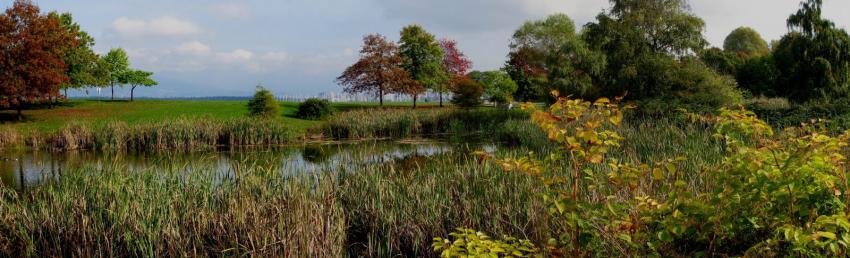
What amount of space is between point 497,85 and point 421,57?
41.9ft

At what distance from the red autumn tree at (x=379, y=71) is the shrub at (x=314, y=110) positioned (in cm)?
683

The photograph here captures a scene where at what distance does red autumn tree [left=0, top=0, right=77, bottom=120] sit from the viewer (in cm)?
2686

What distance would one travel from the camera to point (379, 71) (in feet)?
135

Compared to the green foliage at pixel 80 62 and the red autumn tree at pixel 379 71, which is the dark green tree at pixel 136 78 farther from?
the red autumn tree at pixel 379 71

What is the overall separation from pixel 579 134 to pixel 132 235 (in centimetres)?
446

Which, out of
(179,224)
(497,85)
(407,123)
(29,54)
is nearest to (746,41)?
(497,85)

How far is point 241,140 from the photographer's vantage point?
21.6m

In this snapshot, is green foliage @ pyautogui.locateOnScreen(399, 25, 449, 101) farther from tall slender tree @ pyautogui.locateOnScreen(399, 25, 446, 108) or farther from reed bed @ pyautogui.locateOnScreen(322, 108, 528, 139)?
reed bed @ pyautogui.locateOnScreen(322, 108, 528, 139)

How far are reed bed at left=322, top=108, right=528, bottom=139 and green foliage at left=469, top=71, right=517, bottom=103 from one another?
14.5 m

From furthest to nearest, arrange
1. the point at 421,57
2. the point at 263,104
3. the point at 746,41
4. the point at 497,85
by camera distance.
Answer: the point at 746,41 < the point at 497,85 < the point at 421,57 < the point at 263,104

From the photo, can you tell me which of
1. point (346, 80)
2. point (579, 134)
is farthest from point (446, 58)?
point (579, 134)

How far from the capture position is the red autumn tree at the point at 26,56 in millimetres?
26859

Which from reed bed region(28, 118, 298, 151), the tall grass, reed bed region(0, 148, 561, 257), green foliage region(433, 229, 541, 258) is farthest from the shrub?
green foliage region(433, 229, 541, 258)

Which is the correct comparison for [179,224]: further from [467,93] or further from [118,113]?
[467,93]
